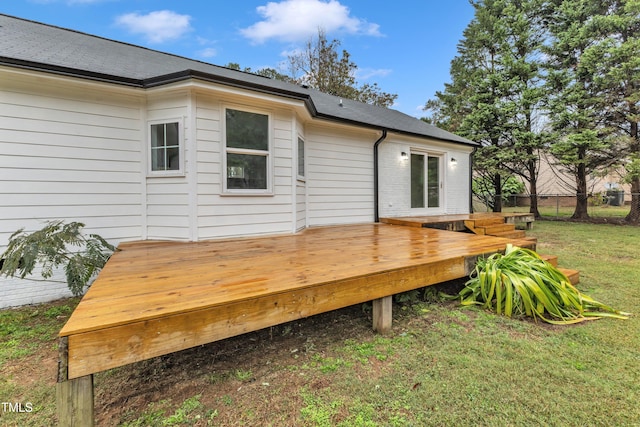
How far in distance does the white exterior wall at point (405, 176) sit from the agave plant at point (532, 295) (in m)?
3.98

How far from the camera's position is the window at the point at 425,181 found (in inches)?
303

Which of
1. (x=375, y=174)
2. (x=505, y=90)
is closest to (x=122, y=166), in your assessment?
(x=375, y=174)

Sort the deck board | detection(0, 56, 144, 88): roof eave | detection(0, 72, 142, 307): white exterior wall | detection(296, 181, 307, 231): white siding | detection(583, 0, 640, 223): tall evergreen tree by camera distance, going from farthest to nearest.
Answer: detection(583, 0, 640, 223): tall evergreen tree → detection(296, 181, 307, 231): white siding → detection(0, 72, 142, 307): white exterior wall → detection(0, 56, 144, 88): roof eave → the deck board

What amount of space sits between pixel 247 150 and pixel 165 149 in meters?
1.14

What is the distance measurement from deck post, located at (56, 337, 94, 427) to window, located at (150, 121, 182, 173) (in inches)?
122

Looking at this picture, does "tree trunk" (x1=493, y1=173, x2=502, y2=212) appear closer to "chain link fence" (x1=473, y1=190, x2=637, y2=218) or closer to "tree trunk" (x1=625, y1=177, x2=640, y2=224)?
"chain link fence" (x1=473, y1=190, x2=637, y2=218)

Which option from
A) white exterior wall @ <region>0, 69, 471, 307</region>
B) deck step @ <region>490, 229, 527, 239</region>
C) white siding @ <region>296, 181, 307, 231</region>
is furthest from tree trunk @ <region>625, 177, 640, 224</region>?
white exterior wall @ <region>0, 69, 471, 307</region>

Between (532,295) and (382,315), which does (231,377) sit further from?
(532,295)

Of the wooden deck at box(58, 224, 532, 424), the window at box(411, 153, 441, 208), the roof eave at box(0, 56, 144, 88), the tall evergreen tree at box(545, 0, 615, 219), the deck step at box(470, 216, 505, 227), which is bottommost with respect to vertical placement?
the wooden deck at box(58, 224, 532, 424)

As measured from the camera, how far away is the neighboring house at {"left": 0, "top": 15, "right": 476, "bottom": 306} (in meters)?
3.49

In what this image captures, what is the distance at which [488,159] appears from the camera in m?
11.9

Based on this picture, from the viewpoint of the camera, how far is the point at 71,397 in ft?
4.63

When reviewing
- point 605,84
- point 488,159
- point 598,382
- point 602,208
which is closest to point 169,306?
point 598,382

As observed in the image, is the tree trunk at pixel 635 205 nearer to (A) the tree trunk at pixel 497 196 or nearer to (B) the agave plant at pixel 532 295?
(A) the tree trunk at pixel 497 196
